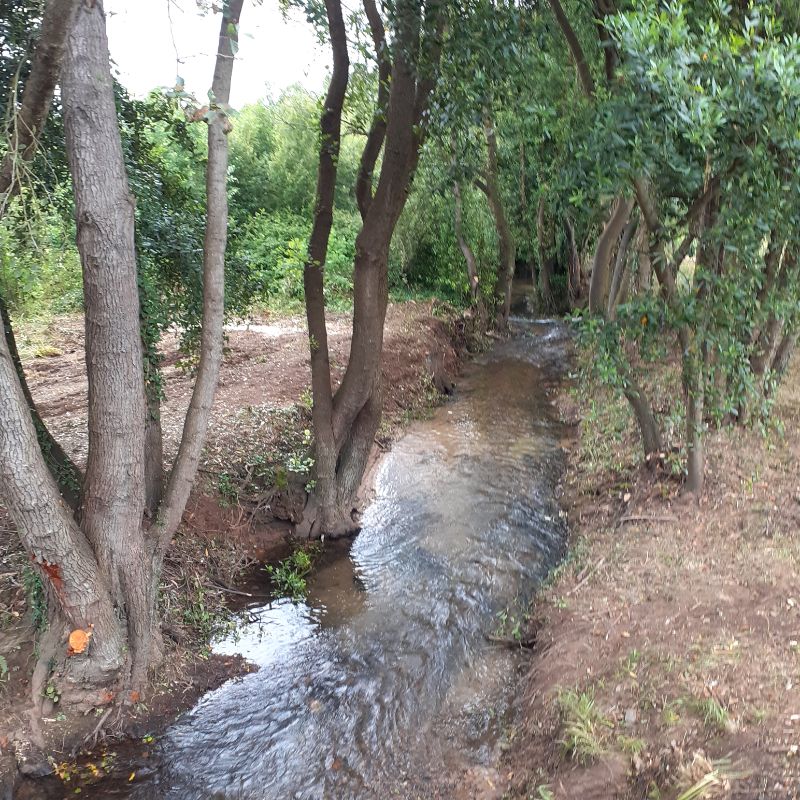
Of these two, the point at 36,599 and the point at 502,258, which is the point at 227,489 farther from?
the point at 502,258

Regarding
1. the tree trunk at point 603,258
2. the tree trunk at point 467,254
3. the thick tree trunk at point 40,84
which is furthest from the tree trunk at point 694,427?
the tree trunk at point 467,254

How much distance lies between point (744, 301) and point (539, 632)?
356cm

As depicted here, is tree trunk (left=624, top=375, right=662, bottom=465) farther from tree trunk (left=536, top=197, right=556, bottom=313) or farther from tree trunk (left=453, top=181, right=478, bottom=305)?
tree trunk (left=536, top=197, right=556, bottom=313)

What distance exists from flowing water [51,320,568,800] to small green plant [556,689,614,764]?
0.64m

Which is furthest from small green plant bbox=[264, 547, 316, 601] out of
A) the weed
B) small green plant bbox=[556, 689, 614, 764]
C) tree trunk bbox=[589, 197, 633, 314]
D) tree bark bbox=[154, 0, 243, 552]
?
tree trunk bbox=[589, 197, 633, 314]

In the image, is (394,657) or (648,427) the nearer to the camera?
(394,657)

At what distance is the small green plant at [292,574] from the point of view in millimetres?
6207

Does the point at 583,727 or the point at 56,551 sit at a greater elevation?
the point at 56,551

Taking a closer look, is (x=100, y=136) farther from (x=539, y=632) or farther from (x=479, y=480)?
(x=479, y=480)

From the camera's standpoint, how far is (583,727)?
12.1 ft

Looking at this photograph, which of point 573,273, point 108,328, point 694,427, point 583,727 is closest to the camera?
point 583,727

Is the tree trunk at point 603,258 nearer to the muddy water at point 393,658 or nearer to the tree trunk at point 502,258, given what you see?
the muddy water at point 393,658

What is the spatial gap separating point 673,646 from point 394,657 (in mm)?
2236

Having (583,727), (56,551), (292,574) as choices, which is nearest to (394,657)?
(292,574)
